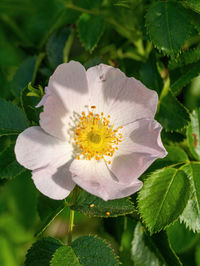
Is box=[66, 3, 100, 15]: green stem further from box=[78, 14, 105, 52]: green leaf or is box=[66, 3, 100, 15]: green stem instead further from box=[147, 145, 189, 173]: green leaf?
box=[147, 145, 189, 173]: green leaf

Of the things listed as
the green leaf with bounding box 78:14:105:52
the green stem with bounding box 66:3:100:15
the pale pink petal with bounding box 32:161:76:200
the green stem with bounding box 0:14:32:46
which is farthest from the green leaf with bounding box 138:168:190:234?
the green stem with bounding box 0:14:32:46

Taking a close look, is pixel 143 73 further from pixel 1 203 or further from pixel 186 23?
pixel 1 203

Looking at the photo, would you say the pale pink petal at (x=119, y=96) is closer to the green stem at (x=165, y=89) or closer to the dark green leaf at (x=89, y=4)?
the green stem at (x=165, y=89)

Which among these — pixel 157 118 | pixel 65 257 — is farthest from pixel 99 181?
pixel 157 118

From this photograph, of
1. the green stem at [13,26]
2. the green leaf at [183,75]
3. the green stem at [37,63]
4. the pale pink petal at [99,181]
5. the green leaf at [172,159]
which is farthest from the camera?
the green stem at [13,26]

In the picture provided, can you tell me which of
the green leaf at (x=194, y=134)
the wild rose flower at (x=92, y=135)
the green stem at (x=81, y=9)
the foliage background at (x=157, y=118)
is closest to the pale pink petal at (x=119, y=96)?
the wild rose flower at (x=92, y=135)
